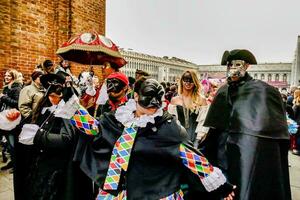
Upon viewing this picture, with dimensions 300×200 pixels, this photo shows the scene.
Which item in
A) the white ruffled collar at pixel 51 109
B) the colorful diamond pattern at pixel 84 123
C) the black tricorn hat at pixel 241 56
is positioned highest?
the black tricorn hat at pixel 241 56

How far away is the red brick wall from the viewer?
21.7 ft

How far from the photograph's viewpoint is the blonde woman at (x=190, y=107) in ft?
13.0

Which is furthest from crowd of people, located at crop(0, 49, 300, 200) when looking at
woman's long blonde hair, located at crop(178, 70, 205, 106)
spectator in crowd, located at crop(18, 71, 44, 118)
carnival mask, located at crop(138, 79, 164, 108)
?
spectator in crowd, located at crop(18, 71, 44, 118)

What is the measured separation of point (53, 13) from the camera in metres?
7.96

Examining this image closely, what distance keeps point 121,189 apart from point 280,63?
85305mm

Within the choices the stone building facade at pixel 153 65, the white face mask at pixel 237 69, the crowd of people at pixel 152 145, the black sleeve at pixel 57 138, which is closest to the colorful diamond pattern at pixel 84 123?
the crowd of people at pixel 152 145

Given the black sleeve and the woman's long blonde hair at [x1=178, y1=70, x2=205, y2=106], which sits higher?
the woman's long blonde hair at [x1=178, y1=70, x2=205, y2=106]

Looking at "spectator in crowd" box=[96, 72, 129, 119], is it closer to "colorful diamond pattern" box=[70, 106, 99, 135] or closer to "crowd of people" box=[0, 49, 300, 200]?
"crowd of people" box=[0, 49, 300, 200]

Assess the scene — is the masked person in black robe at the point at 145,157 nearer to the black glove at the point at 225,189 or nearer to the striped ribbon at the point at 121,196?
the striped ribbon at the point at 121,196

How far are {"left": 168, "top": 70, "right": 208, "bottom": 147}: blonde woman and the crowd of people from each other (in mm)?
17

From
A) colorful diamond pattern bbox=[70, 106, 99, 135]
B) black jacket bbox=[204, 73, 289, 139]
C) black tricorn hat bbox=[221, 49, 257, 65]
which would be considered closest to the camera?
colorful diamond pattern bbox=[70, 106, 99, 135]

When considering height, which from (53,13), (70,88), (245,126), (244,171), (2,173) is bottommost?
(2,173)

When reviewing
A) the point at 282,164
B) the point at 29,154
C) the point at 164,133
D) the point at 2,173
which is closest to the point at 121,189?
the point at 164,133

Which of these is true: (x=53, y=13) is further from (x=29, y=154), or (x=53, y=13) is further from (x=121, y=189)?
(x=121, y=189)
